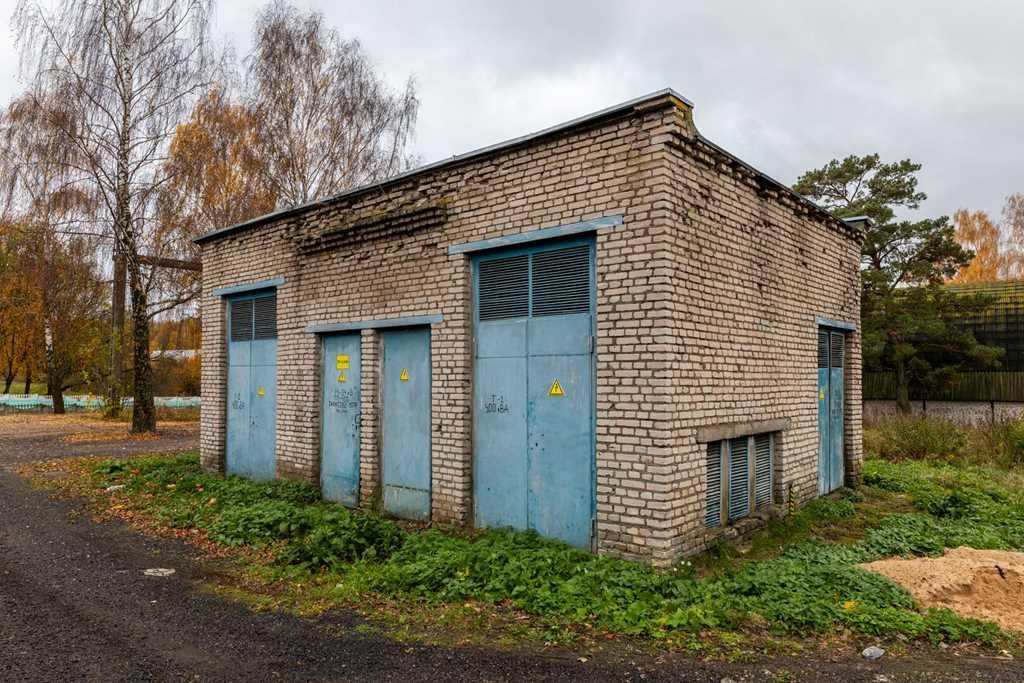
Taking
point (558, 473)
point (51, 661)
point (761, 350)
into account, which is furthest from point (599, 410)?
point (51, 661)

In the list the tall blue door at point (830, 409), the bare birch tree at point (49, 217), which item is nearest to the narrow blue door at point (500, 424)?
the tall blue door at point (830, 409)

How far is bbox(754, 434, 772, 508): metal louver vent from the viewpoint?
6.99m

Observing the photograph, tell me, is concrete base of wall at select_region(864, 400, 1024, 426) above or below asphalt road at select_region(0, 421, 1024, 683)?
above

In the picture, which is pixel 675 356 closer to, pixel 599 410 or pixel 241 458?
pixel 599 410

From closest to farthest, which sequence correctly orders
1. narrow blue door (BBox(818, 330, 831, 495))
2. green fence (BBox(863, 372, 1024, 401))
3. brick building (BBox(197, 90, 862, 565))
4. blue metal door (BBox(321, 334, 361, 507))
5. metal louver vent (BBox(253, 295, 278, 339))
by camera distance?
brick building (BBox(197, 90, 862, 565))
blue metal door (BBox(321, 334, 361, 507))
narrow blue door (BBox(818, 330, 831, 495))
metal louver vent (BBox(253, 295, 278, 339))
green fence (BBox(863, 372, 1024, 401))

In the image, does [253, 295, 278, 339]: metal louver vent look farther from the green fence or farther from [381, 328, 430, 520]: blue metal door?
the green fence

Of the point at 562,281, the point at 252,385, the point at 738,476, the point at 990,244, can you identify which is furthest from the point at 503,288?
the point at 990,244

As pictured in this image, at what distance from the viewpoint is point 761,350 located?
6.98 m

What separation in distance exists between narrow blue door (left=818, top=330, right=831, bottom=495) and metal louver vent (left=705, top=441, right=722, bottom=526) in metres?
2.90

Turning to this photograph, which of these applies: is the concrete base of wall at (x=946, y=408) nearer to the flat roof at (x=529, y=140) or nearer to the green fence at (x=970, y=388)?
the green fence at (x=970, y=388)

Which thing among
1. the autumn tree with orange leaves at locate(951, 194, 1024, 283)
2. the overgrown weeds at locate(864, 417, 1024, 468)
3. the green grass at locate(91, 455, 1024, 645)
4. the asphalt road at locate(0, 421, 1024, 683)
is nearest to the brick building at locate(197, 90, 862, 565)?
the green grass at locate(91, 455, 1024, 645)

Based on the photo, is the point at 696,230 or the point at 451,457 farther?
the point at 451,457

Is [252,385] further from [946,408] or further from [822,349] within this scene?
[946,408]

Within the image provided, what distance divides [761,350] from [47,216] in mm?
18088
